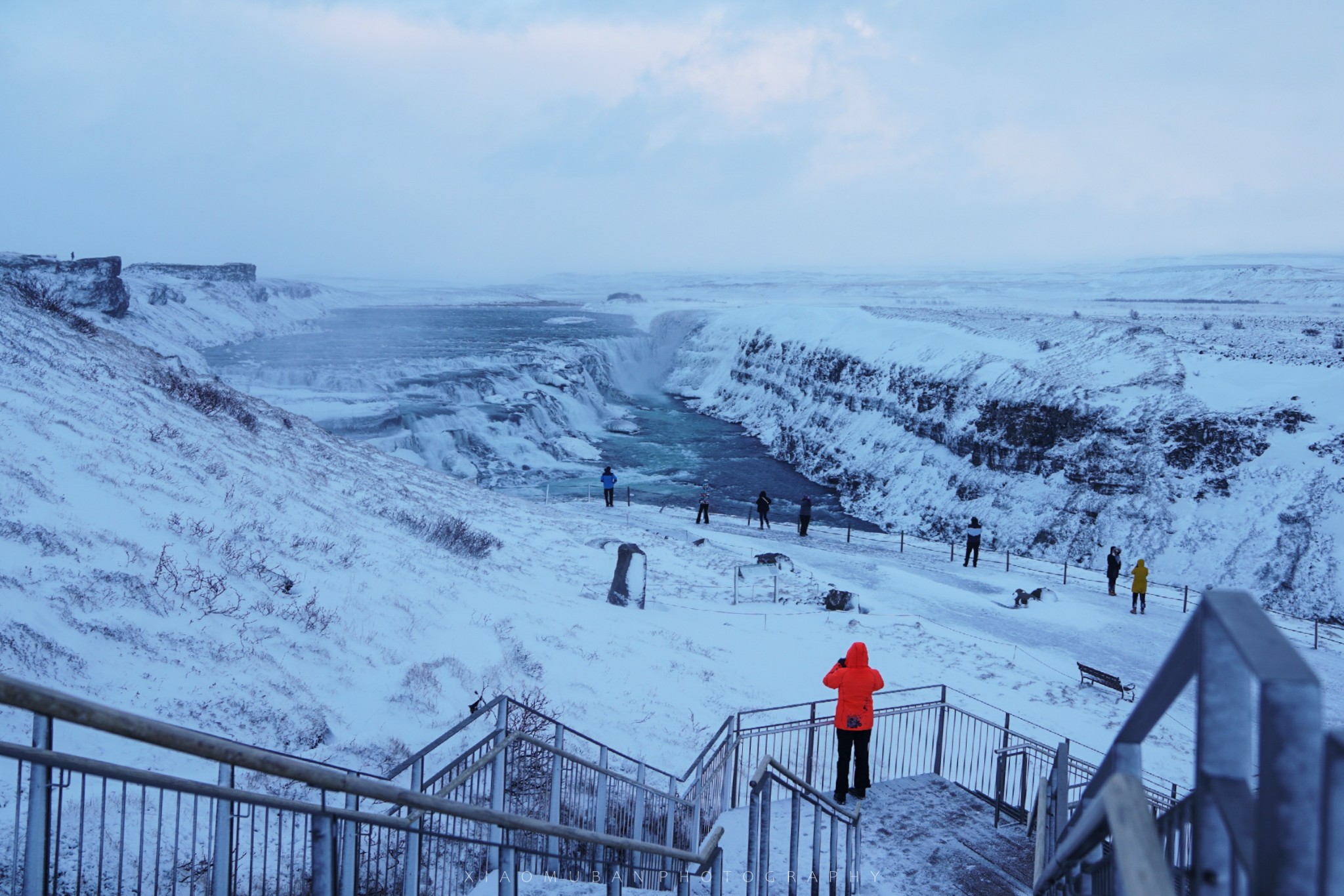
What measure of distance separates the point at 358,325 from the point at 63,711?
120150 millimetres

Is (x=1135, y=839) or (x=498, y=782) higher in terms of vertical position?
(x=1135, y=839)

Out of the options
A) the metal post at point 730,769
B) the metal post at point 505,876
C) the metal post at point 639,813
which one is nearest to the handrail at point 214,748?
the metal post at point 505,876

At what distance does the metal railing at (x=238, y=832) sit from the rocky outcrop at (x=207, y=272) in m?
A: 120

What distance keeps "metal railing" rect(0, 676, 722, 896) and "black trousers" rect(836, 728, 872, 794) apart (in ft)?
5.69

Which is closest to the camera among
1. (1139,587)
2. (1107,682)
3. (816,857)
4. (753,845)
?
(753,845)

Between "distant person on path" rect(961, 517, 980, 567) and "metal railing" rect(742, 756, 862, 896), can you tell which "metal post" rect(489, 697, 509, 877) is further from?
"distant person on path" rect(961, 517, 980, 567)

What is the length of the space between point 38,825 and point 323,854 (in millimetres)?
1076

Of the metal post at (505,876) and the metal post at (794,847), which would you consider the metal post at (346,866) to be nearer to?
the metal post at (505,876)

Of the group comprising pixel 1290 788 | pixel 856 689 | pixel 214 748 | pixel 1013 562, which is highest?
pixel 1290 788

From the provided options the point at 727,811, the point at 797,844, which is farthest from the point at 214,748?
the point at 727,811

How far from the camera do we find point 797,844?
23.1 feet

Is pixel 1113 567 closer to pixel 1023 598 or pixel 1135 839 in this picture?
pixel 1023 598

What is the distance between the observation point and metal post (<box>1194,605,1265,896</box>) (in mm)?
1667

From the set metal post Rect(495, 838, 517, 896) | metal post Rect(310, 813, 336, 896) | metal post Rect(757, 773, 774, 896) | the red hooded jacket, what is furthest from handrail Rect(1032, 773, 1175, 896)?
the red hooded jacket
